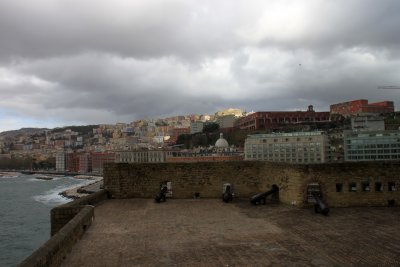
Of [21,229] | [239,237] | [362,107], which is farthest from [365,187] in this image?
[362,107]

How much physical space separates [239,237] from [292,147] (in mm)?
78890

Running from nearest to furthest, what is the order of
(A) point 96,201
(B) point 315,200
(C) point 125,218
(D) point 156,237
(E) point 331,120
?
(D) point 156,237, (C) point 125,218, (B) point 315,200, (A) point 96,201, (E) point 331,120

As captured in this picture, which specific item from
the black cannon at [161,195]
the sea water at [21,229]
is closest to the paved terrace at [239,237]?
the black cannon at [161,195]

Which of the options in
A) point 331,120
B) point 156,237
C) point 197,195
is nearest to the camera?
point 156,237

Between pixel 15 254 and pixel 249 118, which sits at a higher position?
pixel 249 118

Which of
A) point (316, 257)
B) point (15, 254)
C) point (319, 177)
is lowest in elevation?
point (15, 254)

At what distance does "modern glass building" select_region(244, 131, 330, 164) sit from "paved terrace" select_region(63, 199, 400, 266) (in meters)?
69.6

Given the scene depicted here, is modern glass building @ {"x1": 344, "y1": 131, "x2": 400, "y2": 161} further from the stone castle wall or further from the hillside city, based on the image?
the stone castle wall

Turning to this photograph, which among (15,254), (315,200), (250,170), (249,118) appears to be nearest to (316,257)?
(315,200)

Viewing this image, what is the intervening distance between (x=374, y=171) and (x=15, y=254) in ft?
75.1

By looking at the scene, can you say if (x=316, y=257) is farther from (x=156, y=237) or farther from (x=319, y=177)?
(x=319, y=177)

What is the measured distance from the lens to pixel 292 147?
8612 cm

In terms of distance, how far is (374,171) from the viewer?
13.3 meters

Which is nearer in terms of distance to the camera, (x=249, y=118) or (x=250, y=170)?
(x=250, y=170)
